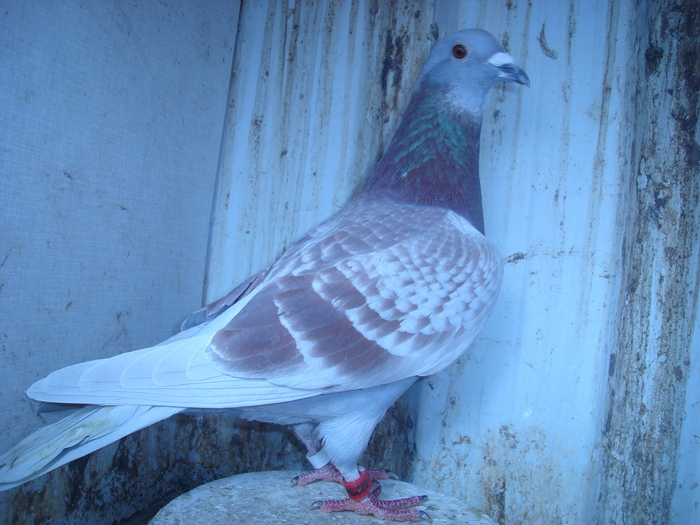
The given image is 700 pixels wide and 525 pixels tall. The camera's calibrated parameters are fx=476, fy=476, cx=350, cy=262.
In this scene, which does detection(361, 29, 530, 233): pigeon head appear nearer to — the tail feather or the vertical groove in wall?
the vertical groove in wall

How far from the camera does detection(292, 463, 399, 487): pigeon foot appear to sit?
1.75 m

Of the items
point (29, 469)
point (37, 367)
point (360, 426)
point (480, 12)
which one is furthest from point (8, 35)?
point (480, 12)

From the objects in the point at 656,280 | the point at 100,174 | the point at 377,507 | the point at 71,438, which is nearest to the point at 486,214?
the point at 656,280

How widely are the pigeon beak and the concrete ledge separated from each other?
5.22ft

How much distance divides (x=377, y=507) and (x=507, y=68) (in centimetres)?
166

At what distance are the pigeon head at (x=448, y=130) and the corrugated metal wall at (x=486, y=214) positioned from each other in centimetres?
25

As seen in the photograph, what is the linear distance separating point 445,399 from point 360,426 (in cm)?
71

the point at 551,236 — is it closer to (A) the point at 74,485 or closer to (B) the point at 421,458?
(B) the point at 421,458

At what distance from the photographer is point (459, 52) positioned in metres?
1.90

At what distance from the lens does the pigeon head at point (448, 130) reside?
1.78 metres

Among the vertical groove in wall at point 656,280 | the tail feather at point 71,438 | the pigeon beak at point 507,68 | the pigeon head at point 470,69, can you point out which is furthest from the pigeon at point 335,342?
the vertical groove in wall at point 656,280

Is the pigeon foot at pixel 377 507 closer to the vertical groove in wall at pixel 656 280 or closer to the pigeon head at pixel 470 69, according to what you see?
the vertical groove in wall at pixel 656 280

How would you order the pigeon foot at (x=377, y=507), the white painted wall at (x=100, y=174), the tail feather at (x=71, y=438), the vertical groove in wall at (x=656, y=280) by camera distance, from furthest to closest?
the vertical groove in wall at (x=656, y=280)
the pigeon foot at (x=377, y=507)
the white painted wall at (x=100, y=174)
the tail feather at (x=71, y=438)

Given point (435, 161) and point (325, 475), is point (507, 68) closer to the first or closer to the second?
point (435, 161)
